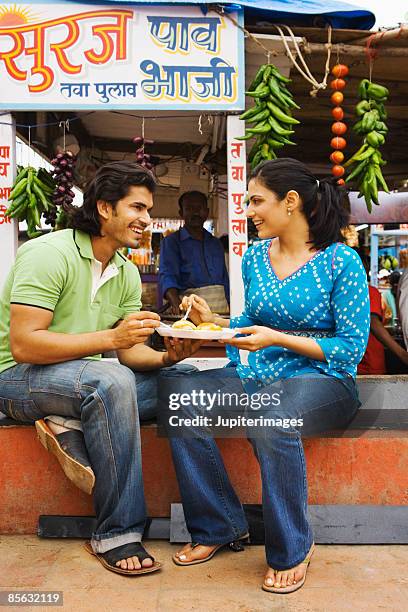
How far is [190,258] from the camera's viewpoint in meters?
5.49

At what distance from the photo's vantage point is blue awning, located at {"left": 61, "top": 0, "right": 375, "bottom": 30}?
3795mm

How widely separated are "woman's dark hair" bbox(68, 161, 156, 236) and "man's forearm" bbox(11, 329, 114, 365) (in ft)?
1.77

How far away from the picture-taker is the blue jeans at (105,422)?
2.40 m

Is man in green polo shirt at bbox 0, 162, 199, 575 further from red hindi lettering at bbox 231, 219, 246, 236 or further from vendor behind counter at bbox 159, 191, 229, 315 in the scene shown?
vendor behind counter at bbox 159, 191, 229, 315

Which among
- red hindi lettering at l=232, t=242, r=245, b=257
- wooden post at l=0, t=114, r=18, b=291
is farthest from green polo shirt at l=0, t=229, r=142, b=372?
wooden post at l=0, t=114, r=18, b=291

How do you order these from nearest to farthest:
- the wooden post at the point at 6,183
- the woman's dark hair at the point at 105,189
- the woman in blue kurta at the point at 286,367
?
the woman in blue kurta at the point at 286,367, the woman's dark hair at the point at 105,189, the wooden post at the point at 6,183

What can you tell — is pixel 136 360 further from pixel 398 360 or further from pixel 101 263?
pixel 398 360

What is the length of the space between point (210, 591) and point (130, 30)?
327cm

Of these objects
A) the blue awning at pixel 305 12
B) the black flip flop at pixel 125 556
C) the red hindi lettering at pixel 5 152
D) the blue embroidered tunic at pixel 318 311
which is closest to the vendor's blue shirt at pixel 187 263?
the red hindi lettering at pixel 5 152

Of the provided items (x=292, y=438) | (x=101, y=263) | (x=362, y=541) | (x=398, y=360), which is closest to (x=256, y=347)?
(x=292, y=438)

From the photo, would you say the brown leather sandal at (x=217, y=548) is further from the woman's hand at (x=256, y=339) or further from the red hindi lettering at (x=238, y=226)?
the red hindi lettering at (x=238, y=226)

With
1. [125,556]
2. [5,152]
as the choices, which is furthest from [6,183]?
[125,556]

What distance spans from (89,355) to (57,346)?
0.49 feet

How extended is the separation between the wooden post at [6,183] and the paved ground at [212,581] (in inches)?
76.5
